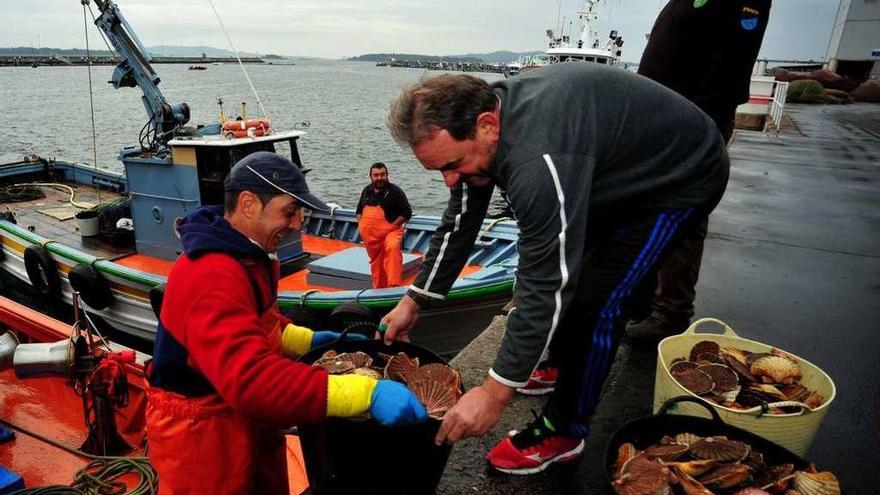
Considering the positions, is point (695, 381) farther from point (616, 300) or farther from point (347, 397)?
point (347, 397)

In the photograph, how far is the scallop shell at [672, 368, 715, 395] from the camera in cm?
234

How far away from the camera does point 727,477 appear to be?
6.06 feet

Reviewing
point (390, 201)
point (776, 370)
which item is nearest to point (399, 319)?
point (776, 370)

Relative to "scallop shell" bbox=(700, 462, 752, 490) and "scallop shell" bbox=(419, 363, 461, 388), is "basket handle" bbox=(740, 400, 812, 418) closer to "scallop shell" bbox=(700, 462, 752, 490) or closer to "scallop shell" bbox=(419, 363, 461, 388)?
"scallop shell" bbox=(700, 462, 752, 490)

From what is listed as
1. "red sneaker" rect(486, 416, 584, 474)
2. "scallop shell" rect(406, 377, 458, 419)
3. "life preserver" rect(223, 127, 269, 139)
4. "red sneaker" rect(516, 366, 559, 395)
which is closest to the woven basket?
"red sneaker" rect(486, 416, 584, 474)

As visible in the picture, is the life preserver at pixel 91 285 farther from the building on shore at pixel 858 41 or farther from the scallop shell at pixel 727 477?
the building on shore at pixel 858 41

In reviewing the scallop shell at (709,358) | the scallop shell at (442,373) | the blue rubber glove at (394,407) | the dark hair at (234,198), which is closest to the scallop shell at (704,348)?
the scallop shell at (709,358)

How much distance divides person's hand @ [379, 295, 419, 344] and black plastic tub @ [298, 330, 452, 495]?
631mm

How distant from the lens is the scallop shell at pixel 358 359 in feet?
7.73

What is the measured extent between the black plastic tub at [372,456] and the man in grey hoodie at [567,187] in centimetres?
11

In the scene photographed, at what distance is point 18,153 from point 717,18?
32.1 meters

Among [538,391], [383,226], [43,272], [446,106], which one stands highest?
[446,106]

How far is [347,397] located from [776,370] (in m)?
1.97

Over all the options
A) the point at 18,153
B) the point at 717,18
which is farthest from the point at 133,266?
the point at 18,153
